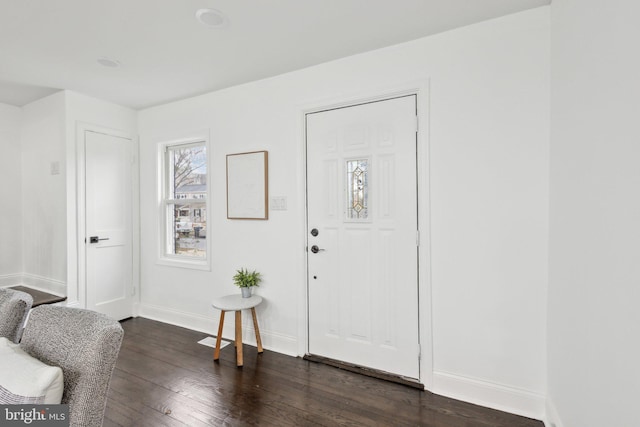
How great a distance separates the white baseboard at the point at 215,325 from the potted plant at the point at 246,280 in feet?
0.95

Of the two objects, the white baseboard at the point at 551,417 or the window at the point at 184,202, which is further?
the window at the point at 184,202

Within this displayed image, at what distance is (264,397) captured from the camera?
217 centimetres

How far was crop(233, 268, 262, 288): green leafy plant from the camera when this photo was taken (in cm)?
291

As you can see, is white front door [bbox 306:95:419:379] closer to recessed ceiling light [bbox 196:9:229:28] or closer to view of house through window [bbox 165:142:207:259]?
recessed ceiling light [bbox 196:9:229:28]

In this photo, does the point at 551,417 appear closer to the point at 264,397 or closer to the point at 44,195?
the point at 264,397

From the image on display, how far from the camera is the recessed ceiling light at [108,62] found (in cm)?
254

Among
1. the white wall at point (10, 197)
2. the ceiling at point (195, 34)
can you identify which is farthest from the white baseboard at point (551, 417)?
the white wall at point (10, 197)

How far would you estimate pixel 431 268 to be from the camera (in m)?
2.24

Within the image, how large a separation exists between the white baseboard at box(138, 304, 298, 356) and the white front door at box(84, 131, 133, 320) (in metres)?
0.35

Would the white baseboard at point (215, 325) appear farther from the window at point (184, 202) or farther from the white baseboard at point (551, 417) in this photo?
the white baseboard at point (551, 417)

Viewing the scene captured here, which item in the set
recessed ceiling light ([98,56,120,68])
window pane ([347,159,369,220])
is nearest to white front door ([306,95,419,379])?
window pane ([347,159,369,220])

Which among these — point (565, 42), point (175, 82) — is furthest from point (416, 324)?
point (175, 82)

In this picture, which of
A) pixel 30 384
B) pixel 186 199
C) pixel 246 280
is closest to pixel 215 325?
pixel 246 280

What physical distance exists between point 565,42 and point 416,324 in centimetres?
187
